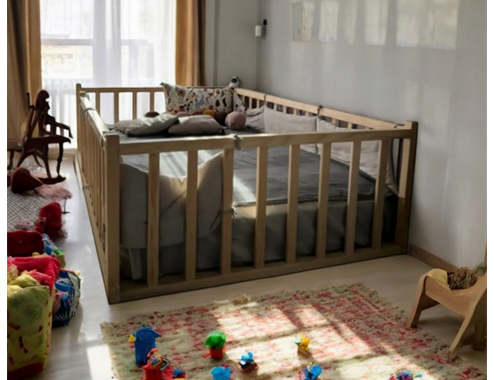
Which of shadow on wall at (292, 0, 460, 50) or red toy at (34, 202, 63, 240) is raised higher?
shadow on wall at (292, 0, 460, 50)

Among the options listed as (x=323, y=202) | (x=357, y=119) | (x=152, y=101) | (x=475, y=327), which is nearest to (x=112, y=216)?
(x=323, y=202)

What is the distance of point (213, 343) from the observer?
2.00 meters

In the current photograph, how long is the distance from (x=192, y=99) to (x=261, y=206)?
217 cm

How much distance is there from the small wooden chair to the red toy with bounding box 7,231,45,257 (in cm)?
149

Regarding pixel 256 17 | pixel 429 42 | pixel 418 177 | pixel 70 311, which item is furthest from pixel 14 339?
pixel 256 17

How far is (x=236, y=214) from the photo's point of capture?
Answer: 2.68 metres

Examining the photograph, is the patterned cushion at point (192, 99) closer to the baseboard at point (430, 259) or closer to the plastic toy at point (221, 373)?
the baseboard at point (430, 259)

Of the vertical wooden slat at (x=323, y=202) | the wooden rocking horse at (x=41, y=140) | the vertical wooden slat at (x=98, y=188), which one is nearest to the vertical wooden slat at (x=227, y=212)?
the vertical wooden slat at (x=323, y=202)

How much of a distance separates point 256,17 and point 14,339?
381cm

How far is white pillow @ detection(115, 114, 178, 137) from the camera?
155 inches

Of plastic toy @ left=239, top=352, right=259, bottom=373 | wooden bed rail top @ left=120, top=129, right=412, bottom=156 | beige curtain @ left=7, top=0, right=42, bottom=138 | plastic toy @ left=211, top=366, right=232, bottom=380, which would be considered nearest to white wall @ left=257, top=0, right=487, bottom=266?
wooden bed rail top @ left=120, top=129, right=412, bottom=156

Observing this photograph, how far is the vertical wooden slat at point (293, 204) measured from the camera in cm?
270

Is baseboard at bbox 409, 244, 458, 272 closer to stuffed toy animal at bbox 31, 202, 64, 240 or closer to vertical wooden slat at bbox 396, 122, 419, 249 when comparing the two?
vertical wooden slat at bbox 396, 122, 419, 249

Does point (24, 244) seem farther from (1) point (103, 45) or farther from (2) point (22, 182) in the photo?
(1) point (103, 45)
